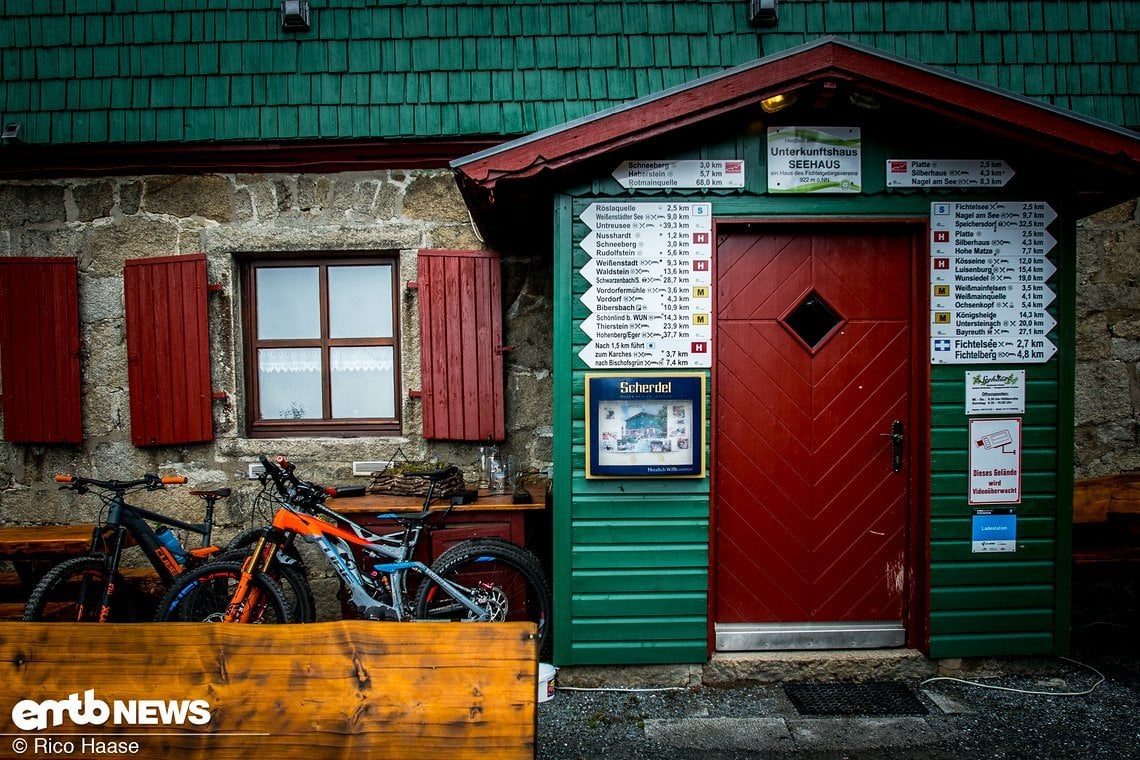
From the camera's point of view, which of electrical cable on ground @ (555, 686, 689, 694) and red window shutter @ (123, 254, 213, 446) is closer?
electrical cable on ground @ (555, 686, 689, 694)

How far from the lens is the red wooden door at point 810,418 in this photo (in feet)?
13.2

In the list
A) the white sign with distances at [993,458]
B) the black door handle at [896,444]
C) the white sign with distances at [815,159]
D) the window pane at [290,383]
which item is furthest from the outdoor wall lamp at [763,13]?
the window pane at [290,383]

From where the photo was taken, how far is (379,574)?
411cm

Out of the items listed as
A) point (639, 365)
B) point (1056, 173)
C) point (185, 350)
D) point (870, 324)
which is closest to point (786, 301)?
point (870, 324)

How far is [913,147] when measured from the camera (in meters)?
3.90

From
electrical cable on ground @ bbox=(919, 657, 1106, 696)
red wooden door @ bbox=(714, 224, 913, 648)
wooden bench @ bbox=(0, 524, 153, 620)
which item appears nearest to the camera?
electrical cable on ground @ bbox=(919, 657, 1106, 696)

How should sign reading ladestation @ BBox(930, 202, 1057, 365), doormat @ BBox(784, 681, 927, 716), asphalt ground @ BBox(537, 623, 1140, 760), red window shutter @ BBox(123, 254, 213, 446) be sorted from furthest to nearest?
red window shutter @ BBox(123, 254, 213, 446), sign reading ladestation @ BBox(930, 202, 1057, 365), doormat @ BBox(784, 681, 927, 716), asphalt ground @ BBox(537, 623, 1140, 760)

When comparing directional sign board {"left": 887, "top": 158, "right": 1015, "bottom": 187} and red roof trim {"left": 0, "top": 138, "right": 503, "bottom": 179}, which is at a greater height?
red roof trim {"left": 0, "top": 138, "right": 503, "bottom": 179}

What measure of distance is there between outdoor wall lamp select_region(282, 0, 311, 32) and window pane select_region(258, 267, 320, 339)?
1895 millimetres

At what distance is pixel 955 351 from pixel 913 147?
1.22 meters

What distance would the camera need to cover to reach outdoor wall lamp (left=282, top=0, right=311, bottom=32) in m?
5.20

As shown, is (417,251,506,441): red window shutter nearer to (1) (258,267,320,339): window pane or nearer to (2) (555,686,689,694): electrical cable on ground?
(1) (258,267,320,339): window pane

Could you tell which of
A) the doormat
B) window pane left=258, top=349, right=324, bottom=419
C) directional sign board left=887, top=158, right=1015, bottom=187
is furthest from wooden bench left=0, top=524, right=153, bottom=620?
directional sign board left=887, top=158, right=1015, bottom=187

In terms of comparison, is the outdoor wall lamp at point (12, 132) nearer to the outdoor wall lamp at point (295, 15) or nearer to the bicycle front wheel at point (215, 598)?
the outdoor wall lamp at point (295, 15)
